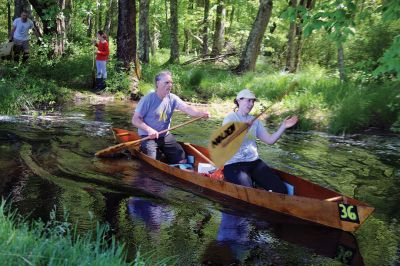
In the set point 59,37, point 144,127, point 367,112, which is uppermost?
point 59,37

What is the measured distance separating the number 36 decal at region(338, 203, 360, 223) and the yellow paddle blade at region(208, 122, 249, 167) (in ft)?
5.35

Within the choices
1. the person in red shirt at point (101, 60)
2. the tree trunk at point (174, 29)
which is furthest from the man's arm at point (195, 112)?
the tree trunk at point (174, 29)

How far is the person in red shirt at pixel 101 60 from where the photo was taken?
15898 millimetres

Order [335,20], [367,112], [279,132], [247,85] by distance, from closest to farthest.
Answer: [335,20] → [279,132] → [367,112] → [247,85]

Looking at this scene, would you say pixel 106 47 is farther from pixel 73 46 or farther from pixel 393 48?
pixel 393 48

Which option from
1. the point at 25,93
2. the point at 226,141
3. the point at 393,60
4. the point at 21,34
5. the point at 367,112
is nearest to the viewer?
the point at 393,60

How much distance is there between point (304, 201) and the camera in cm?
632

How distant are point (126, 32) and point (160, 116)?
8432mm

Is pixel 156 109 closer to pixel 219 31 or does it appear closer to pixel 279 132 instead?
pixel 279 132

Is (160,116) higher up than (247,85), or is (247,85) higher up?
(160,116)

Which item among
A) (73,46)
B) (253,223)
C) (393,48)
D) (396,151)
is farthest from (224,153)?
(73,46)

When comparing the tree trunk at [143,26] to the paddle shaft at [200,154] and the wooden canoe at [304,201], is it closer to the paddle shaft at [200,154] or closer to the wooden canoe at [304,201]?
the paddle shaft at [200,154]

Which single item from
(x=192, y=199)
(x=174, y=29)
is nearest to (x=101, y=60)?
(x=174, y=29)

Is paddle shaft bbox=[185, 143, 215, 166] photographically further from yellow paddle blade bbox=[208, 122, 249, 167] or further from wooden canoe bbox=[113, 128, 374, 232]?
yellow paddle blade bbox=[208, 122, 249, 167]
